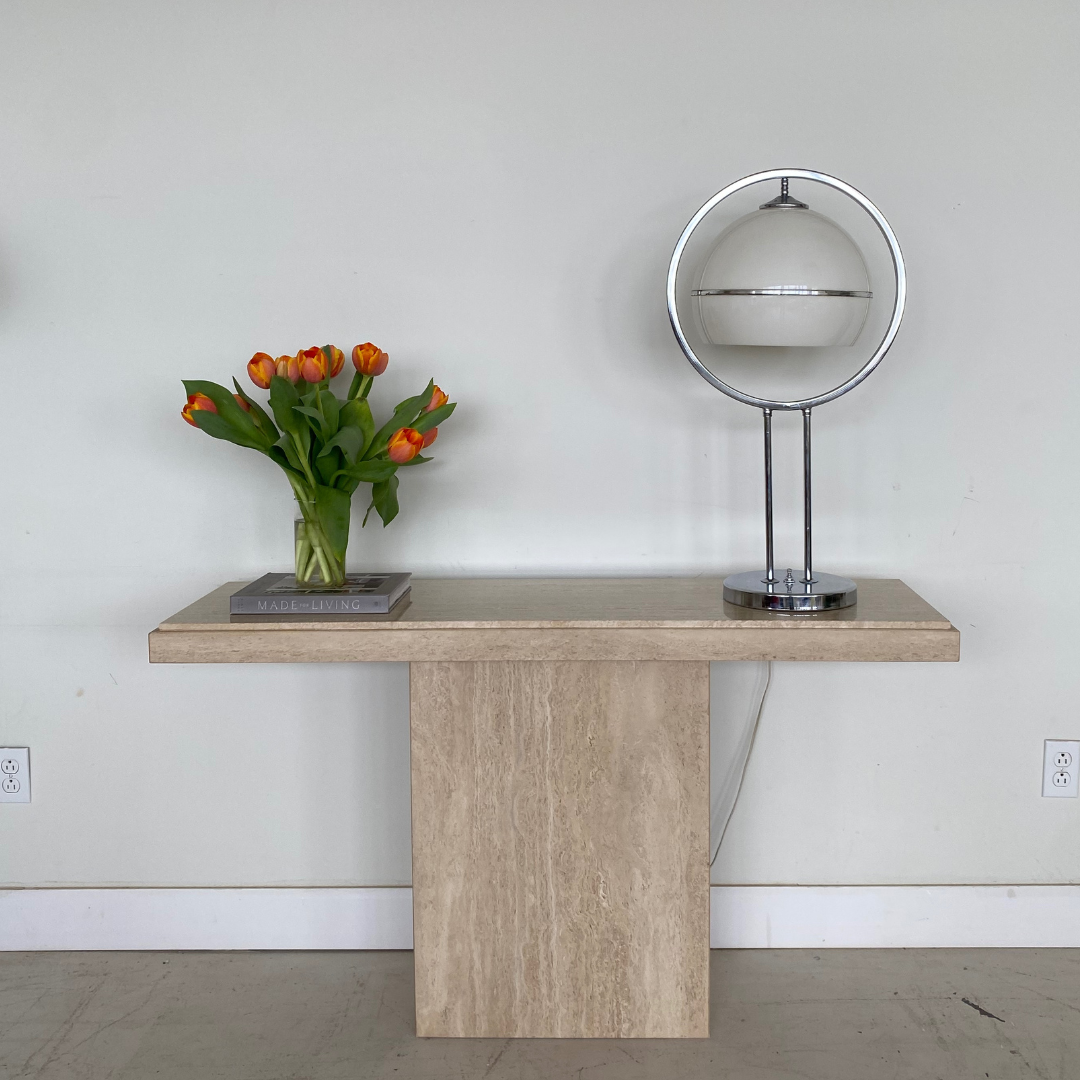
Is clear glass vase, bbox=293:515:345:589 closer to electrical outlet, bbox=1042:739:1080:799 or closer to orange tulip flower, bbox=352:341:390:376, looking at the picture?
orange tulip flower, bbox=352:341:390:376

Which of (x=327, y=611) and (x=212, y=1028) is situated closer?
(x=327, y=611)

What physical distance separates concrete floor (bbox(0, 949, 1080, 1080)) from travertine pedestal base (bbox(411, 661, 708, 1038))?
8cm

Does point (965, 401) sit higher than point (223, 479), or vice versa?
point (965, 401)

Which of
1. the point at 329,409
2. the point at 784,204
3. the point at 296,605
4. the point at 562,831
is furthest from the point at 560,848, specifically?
the point at 784,204

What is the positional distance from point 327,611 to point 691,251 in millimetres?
926

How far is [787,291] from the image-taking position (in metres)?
1.59

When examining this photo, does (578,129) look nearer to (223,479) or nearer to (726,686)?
(223,479)

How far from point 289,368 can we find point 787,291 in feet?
2.64

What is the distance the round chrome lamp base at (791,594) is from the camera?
1653 millimetres

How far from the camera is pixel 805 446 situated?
5.67 feet

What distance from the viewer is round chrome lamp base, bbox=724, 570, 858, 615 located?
1.65 meters

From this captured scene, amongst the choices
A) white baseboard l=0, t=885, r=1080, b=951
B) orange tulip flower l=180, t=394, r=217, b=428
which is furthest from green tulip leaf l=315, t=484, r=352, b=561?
white baseboard l=0, t=885, r=1080, b=951

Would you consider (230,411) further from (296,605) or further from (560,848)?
(560,848)

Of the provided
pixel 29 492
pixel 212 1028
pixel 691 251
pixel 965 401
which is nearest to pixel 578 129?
pixel 691 251
